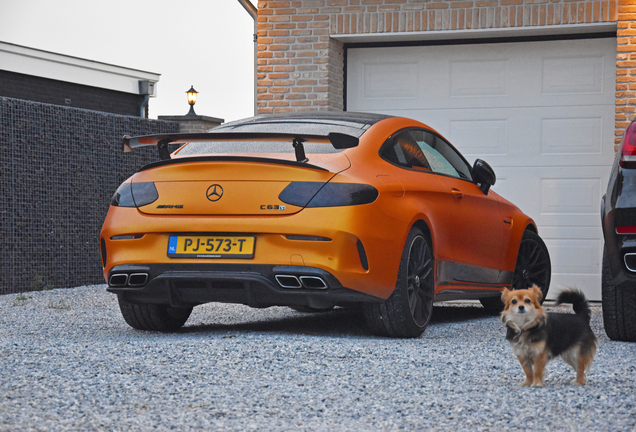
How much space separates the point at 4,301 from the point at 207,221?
398 cm

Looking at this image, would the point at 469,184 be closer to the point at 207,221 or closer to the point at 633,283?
the point at 633,283

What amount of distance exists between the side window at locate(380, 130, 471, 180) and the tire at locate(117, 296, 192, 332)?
174 centimetres

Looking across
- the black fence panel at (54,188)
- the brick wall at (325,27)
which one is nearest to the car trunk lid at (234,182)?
the black fence panel at (54,188)

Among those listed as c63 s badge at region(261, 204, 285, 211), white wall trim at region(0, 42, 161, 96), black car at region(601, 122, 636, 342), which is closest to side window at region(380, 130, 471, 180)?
c63 s badge at region(261, 204, 285, 211)

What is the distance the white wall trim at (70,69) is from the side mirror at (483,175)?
1473 centimetres

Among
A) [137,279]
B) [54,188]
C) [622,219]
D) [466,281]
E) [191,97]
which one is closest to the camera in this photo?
[622,219]

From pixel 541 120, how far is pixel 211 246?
525 cm

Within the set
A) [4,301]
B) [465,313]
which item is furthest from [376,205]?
[4,301]

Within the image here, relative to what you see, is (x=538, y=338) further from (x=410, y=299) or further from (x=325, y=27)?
(x=325, y=27)

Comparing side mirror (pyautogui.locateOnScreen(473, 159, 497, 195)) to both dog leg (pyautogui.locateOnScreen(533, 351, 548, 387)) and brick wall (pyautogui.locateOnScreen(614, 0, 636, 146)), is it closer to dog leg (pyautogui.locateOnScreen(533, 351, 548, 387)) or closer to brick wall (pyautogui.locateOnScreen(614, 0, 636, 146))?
brick wall (pyautogui.locateOnScreen(614, 0, 636, 146))

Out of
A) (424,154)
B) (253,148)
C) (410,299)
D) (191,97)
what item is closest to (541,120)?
(424,154)

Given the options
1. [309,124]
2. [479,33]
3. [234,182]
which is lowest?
[234,182]

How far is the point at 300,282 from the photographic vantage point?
16.7 ft

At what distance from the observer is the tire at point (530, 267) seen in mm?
7461
